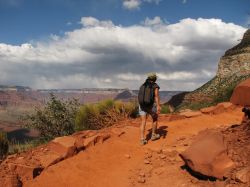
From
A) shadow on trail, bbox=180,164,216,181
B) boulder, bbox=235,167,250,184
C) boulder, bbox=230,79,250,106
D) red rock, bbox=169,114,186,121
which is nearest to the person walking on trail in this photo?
boulder, bbox=230,79,250,106

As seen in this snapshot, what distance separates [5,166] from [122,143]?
2.81 m

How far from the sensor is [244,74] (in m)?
24.1

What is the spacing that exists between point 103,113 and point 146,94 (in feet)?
24.2

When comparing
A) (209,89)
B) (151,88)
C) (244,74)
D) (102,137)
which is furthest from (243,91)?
(209,89)

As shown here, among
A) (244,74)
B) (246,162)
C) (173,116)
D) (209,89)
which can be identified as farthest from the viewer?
(209,89)

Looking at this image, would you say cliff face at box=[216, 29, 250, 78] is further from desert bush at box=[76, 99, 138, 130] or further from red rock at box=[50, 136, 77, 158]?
red rock at box=[50, 136, 77, 158]

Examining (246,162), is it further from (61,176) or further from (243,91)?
(61,176)

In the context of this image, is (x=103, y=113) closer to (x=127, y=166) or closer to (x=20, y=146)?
(x=20, y=146)

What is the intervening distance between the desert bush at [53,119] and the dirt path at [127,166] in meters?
10.1

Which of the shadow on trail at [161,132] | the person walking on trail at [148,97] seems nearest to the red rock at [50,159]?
the person walking on trail at [148,97]

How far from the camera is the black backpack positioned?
8969 millimetres

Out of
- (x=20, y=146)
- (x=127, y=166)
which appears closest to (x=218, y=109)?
(x=127, y=166)

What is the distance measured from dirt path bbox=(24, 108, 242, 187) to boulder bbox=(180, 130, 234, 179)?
20 cm

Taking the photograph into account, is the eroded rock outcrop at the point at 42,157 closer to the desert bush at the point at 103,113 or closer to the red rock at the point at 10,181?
the red rock at the point at 10,181
